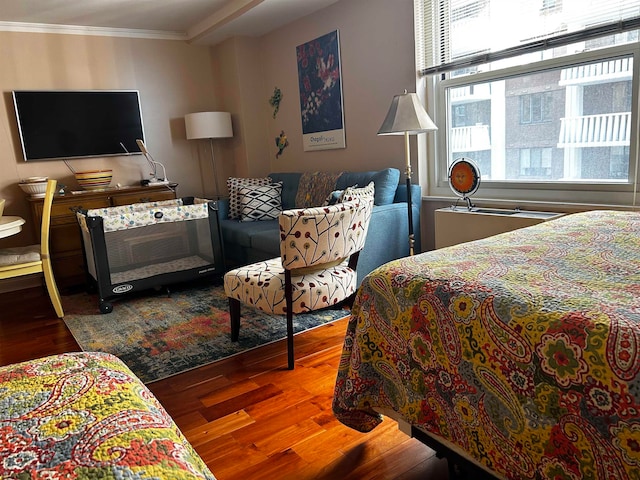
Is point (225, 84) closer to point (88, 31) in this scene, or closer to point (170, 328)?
point (88, 31)

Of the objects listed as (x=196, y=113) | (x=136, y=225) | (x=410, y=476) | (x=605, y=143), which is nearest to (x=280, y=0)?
(x=196, y=113)

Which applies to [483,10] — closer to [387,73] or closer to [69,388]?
[387,73]

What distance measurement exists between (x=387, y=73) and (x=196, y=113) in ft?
7.19

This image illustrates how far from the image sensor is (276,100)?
4926 mm

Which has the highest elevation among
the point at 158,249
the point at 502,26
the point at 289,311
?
the point at 502,26

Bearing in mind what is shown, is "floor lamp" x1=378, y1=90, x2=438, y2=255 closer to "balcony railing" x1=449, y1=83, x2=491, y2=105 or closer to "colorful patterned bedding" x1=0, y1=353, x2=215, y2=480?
"balcony railing" x1=449, y1=83, x2=491, y2=105

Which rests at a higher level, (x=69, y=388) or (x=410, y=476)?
(x=69, y=388)

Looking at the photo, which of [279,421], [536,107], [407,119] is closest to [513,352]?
[279,421]

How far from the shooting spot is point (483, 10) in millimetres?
3066

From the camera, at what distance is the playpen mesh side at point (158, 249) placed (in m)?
3.43

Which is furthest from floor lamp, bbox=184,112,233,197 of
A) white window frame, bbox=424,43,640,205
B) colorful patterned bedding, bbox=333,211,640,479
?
colorful patterned bedding, bbox=333,211,640,479

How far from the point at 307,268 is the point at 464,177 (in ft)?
3.93

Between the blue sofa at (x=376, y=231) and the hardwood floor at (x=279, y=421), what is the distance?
1.95 feet

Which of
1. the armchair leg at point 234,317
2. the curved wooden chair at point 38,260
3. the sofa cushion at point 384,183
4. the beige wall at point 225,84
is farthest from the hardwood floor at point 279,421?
the beige wall at point 225,84
